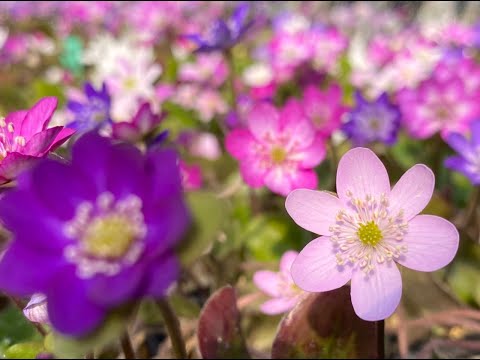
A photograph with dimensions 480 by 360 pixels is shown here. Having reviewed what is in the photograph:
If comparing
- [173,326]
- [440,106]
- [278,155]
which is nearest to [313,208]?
[173,326]

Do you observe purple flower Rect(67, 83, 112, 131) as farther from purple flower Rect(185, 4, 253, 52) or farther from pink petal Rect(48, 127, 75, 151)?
pink petal Rect(48, 127, 75, 151)

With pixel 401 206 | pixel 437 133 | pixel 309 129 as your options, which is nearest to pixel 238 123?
pixel 309 129

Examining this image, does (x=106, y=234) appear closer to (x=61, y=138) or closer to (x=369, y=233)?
(x=61, y=138)

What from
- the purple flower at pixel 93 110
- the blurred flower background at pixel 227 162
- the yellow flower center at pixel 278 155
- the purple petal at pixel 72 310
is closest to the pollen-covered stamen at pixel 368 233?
the blurred flower background at pixel 227 162

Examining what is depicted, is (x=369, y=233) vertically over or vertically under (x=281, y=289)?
over

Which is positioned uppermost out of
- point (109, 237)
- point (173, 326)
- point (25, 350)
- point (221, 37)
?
point (221, 37)

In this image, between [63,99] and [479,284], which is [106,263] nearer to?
[479,284]
